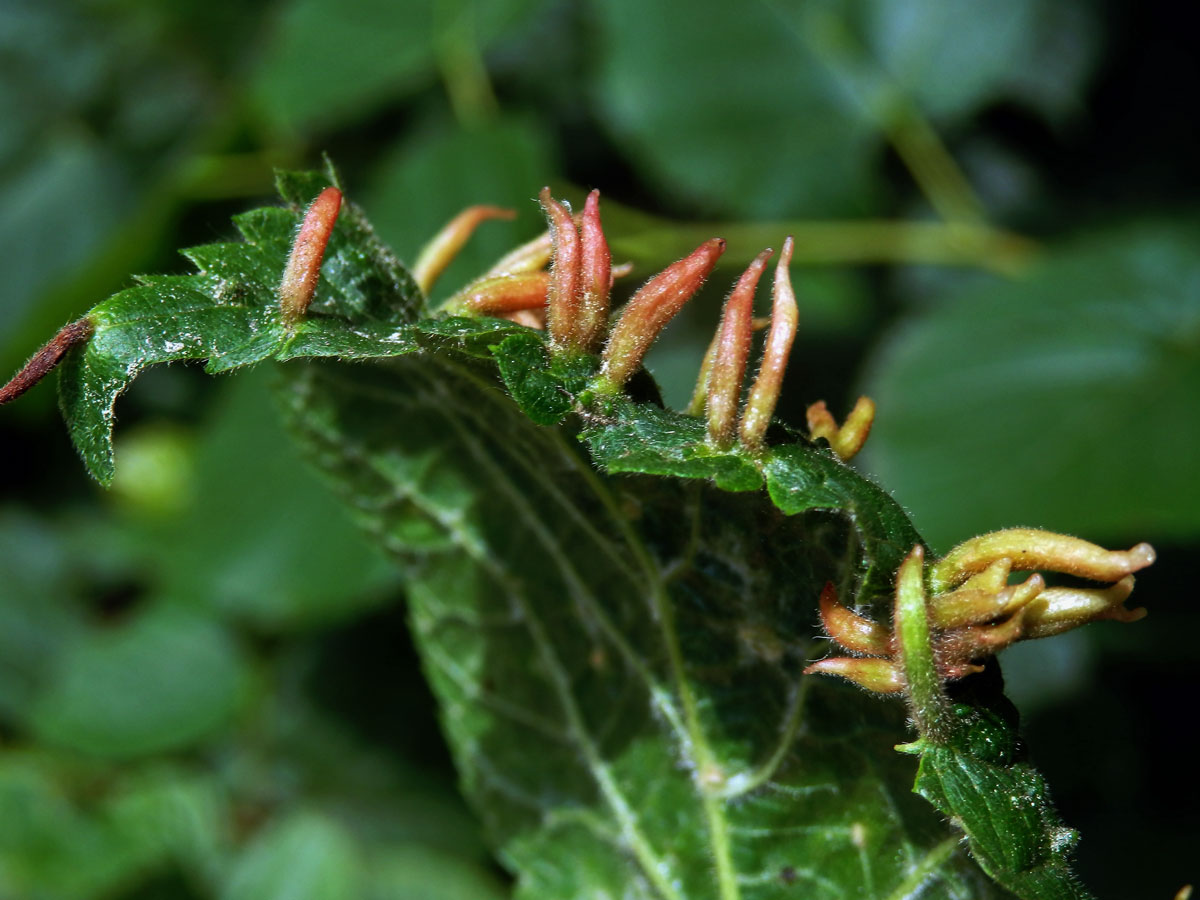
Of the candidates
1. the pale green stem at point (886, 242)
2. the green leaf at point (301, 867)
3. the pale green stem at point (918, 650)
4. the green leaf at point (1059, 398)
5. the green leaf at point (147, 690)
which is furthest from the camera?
the green leaf at point (147, 690)

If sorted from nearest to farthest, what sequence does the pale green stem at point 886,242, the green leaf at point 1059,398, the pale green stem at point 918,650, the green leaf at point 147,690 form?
the pale green stem at point 918,650
the green leaf at point 1059,398
the pale green stem at point 886,242
the green leaf at point 147,690

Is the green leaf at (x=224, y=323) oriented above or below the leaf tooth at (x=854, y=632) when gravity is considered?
above

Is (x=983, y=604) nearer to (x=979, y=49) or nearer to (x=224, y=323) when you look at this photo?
(x=224, y=323)

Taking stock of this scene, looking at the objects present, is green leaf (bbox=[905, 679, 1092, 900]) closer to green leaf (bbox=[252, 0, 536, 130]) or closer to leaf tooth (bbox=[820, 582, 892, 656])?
leaf tooth (bbox=[820, 582, 892, 656])

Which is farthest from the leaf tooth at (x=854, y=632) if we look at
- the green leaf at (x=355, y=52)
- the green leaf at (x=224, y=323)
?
the green leaf at (x=355, y=52)

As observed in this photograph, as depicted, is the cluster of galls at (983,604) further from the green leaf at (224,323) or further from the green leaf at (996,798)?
the green leaf at (224,323)

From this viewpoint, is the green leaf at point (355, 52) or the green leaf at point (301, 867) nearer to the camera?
the green leaf at point (301, 867)

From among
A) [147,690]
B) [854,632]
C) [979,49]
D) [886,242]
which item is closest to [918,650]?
[854,632]
